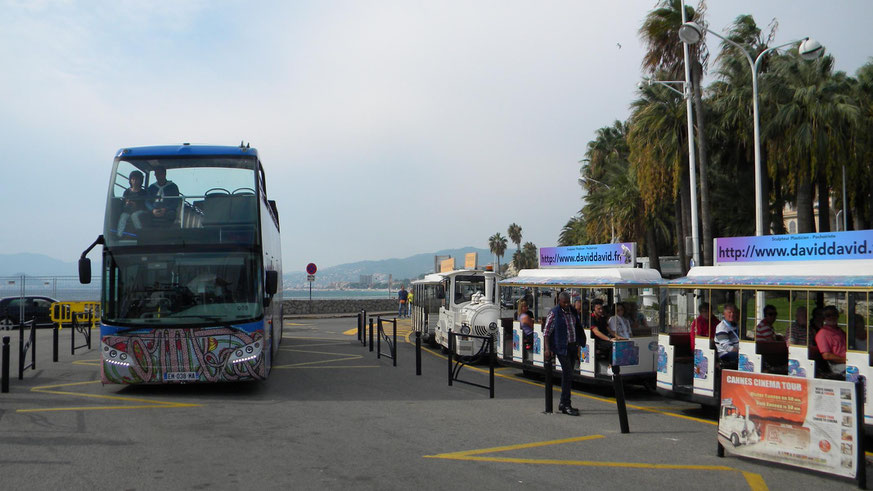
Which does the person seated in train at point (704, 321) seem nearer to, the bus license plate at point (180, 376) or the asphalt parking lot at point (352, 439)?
the asphalt parking lot at point (352, 439)

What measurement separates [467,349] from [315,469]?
9.90 m

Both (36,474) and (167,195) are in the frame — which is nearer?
(36,474)

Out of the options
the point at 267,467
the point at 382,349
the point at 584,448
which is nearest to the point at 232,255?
the point at 267,467

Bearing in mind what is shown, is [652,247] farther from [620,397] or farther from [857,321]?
[857,321]

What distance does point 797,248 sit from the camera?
356 inches

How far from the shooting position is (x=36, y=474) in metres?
6.42

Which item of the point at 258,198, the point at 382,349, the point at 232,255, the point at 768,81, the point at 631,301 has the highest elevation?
the point at 768,81

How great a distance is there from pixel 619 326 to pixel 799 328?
3.26m

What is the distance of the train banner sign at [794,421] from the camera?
639 cm

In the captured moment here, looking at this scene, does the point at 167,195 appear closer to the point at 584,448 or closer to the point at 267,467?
the point at 267,467

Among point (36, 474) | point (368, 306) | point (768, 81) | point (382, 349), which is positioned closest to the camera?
point (36, 474)

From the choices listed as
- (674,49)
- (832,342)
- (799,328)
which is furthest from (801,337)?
(674,49)

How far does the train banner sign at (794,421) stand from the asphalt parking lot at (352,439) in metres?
0.18

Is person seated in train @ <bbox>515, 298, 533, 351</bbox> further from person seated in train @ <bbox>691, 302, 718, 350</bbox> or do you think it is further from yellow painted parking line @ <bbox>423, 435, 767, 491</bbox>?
yellow painted parking line @ <bbox>423, 435, 767, 491</bbox>
